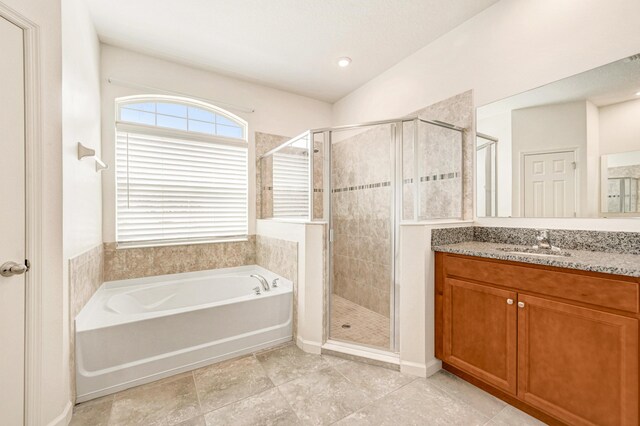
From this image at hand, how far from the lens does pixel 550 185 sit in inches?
70.6

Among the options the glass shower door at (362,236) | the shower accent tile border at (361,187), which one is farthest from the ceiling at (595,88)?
the shower accent tile border at (361,187)

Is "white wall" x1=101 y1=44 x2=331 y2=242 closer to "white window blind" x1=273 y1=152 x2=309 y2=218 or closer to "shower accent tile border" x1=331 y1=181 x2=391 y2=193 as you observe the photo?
"white window blind" x1=273 y1=152 x2=309 y2=218

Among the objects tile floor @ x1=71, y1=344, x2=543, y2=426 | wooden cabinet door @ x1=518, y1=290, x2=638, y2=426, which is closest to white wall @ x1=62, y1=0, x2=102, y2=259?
tile floor @ x1=71, y1=344, x2=543, y2=426

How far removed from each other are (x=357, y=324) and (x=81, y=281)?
2.24 metres

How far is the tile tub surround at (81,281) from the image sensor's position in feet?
5.26

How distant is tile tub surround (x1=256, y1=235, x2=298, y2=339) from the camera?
242cm

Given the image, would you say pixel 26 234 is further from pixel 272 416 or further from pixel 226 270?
pixel 226 270

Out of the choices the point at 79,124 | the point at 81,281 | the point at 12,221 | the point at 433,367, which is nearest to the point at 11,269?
the point at 12,221

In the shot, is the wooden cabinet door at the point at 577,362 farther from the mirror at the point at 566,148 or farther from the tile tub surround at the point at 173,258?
the tile tub surround at the point at 173,258

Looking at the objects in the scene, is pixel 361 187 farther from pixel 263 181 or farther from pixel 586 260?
pixel 586 260

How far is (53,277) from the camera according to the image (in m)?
1.38

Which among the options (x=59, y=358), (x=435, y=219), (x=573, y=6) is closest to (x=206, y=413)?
(x=59, y=358)

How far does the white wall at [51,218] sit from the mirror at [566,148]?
2.78 metres

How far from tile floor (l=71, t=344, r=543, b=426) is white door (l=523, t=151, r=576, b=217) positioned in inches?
50.1
